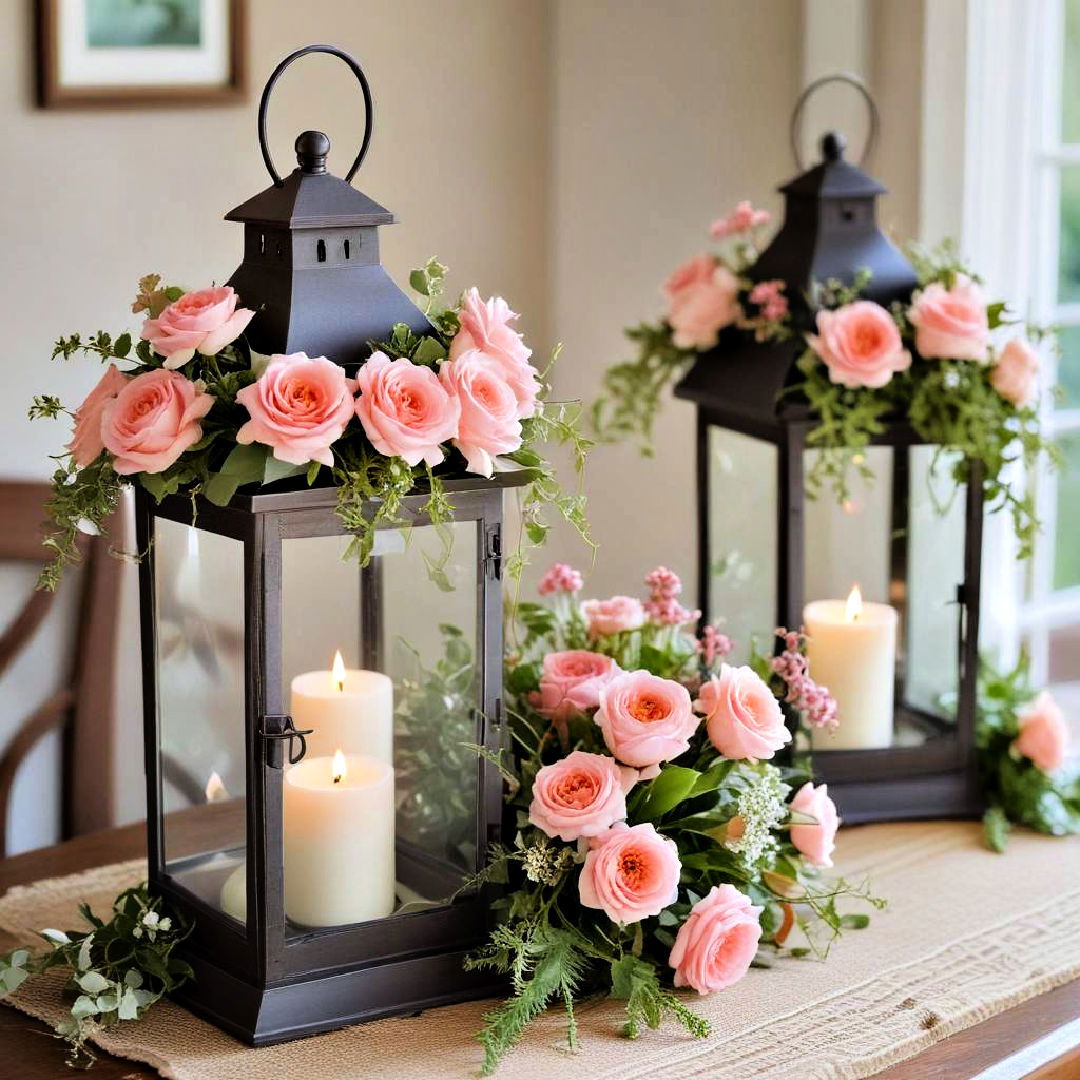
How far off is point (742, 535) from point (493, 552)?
56 centimetres

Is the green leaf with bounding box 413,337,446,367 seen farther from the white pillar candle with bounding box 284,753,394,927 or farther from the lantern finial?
the white pillar candle with bounding box 284,753,394,927

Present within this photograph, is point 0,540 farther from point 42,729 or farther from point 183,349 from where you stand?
point 183,349

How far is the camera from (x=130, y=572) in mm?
2043

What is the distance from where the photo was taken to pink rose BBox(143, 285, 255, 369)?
3.71 ft

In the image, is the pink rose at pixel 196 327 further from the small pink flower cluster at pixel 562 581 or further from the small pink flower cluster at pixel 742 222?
the small pink flower cluster at pixel 742 222

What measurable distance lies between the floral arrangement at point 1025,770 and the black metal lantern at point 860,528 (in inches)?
1.3

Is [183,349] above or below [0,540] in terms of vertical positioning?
above

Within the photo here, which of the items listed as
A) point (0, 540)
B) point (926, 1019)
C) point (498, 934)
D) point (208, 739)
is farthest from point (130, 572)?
point (926, 1019)

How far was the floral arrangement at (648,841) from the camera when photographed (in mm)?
1231

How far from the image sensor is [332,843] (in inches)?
47.9

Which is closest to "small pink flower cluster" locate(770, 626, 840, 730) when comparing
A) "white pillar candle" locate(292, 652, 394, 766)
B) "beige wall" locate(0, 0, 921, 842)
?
"white pillar candle" locate(292, 652, 394, 766)

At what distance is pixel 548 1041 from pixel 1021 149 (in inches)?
53.5

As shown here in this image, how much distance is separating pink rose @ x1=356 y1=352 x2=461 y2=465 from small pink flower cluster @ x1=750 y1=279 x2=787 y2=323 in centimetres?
56

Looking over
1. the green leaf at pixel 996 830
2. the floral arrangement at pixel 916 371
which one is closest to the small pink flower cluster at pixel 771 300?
the floral arrangement at pixel 916 371
